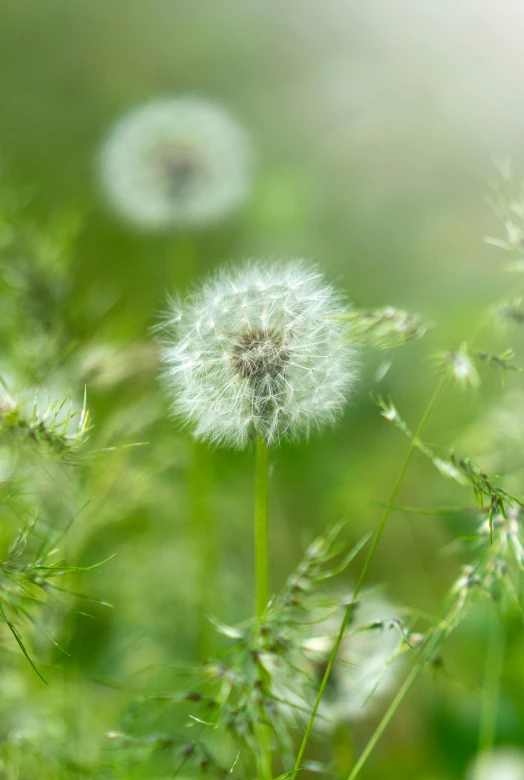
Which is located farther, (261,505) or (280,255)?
(280,255)

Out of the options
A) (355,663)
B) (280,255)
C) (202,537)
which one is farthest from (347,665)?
(280,255)

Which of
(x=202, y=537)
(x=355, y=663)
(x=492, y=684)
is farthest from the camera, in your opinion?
(x=202, y=537)

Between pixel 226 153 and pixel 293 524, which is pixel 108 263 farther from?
pixel 293 524

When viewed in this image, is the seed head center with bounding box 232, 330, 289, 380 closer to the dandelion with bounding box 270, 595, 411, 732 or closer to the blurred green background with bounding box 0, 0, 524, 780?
the blurred green background with bounding box 0, 0, 524, 780

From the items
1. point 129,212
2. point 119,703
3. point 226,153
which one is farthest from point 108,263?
point 119,703

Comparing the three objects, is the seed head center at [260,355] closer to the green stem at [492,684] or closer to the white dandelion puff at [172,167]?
the green stem at [492,684]

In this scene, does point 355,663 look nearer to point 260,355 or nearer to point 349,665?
point 349,665
